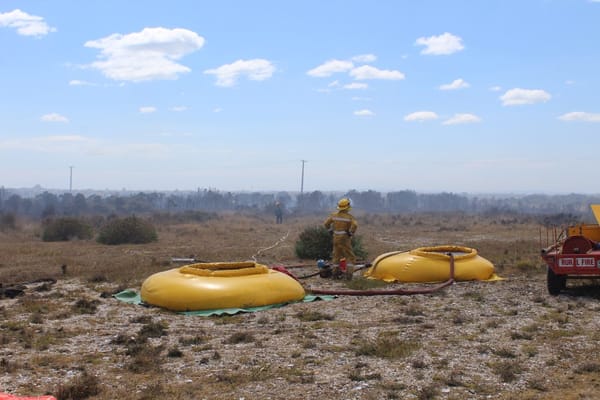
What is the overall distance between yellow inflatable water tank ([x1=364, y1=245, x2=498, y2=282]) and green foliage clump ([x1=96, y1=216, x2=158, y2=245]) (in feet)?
56.2

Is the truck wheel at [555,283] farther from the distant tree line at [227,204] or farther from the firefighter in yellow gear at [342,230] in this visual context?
the distant tree line at [227,204]

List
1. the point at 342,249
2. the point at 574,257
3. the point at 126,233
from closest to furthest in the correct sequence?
the point at 574,257, the point at 342,249, the point at 126,233

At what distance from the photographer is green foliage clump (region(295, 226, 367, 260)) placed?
19578 millimetres

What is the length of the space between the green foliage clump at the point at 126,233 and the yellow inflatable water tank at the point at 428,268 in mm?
17121

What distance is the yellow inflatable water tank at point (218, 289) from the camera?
35.0ft

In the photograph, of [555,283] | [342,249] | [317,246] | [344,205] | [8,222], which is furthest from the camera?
[8,222]

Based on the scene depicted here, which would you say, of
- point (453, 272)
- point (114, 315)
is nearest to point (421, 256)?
point (453, 272)

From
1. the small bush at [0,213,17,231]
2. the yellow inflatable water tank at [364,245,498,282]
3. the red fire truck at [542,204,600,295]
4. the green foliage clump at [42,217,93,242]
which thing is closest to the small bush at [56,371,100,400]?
the red fire truck at [542,204,600,295]

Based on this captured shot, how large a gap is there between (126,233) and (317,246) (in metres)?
12.6

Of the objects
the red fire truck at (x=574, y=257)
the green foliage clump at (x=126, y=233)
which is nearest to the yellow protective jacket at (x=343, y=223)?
the red fire truck at (x=574, y=257)

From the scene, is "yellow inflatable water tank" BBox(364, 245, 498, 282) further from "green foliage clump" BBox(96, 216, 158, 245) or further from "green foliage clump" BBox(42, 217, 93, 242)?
"green foliage clump" BBox(42, 217, 93, 242)

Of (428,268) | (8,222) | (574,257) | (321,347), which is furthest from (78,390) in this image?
(8,222)

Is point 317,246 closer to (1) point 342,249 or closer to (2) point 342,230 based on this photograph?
(1) point 342,249

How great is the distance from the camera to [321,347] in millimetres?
7832
